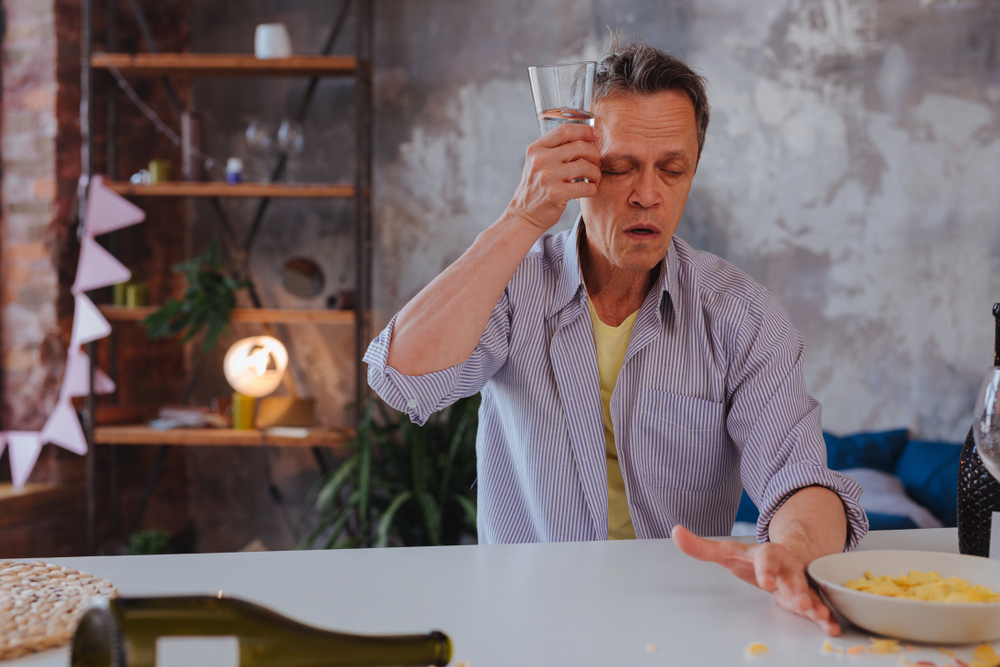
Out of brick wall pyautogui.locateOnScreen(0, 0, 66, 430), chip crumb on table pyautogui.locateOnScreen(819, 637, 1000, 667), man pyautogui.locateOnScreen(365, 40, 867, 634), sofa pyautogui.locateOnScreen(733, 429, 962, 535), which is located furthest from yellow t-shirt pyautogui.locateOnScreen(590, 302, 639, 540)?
brick wall pyautogui.locateOnScreen(0, 0, 66, 430)

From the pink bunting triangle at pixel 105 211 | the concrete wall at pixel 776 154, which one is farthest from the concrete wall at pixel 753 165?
the pink bunting triangle at pixel 105 211

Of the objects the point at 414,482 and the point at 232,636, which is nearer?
the point at 232,636

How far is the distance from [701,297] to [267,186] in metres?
2.14

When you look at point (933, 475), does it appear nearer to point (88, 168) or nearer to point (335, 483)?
point (335, 483)

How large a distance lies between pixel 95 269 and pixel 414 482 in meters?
1.43

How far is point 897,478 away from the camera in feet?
9.54

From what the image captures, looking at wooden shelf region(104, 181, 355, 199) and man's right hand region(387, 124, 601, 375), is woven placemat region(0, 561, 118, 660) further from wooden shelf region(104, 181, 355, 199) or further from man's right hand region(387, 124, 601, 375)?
wooden shelf region(104, 181, 355, 199)

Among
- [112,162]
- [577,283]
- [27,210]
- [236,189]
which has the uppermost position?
[112,162]

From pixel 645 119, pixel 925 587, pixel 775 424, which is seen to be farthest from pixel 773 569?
pixel 645 119

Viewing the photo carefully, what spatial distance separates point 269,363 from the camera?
10.6 ft

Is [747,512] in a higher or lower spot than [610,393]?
lower

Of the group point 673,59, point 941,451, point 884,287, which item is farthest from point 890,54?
point 673,59

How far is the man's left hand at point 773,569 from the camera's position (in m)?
0.83

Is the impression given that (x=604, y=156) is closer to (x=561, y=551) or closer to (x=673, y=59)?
(x=673, y=59)
